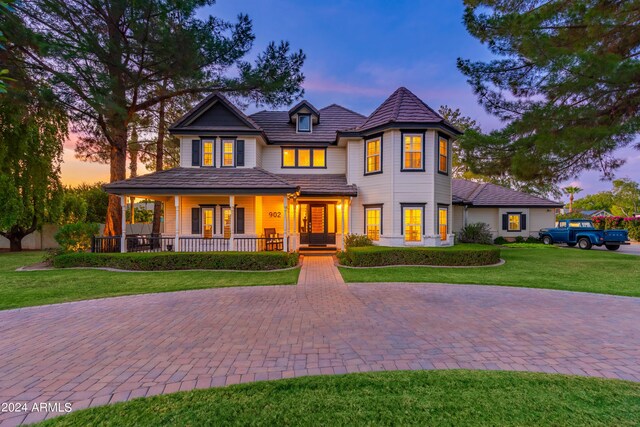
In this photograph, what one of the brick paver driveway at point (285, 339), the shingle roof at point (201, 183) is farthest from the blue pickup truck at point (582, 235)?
the shingle roof at point (201, 183)

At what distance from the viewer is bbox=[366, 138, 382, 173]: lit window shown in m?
15.6

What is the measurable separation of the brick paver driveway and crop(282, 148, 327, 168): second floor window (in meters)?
11.5

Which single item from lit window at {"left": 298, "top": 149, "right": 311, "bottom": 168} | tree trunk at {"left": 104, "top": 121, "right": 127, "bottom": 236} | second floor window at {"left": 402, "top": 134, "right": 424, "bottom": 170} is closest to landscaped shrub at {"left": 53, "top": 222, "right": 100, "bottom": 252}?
tree trunk at {"left": 104, "top": 121, "right": 127, "bottom": 236}

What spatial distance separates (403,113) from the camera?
1483 cm

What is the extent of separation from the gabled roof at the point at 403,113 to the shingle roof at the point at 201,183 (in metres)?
6.10

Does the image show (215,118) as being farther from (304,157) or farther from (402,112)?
(402,112)

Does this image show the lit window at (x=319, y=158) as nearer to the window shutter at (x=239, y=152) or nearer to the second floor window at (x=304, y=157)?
the second floor window at (x=304, y=157)

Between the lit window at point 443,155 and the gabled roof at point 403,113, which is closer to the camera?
the gabled roof at point 403,113

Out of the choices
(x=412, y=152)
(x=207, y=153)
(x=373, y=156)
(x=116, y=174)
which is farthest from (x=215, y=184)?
(x=412, y=152)

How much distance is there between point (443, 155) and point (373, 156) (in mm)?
3737

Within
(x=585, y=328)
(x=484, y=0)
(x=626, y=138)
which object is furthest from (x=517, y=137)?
(x=585, y=328)

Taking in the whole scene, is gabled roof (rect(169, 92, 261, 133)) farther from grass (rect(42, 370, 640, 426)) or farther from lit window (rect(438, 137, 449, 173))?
grass (rect(42, 370, 640, 426))

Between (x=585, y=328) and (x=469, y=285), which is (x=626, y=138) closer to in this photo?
(x=469, y=285)

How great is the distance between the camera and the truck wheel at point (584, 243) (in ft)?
64.3
